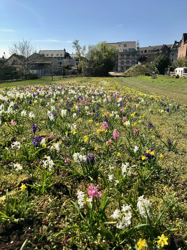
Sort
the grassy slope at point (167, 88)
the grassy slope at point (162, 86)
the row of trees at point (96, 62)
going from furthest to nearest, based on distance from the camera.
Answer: the row of trees at point (96, 62) → the grassy slope at point (162, 86) → the grassy slope at point (167, 88)

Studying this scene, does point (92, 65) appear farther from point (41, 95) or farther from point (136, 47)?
point (136, 47)

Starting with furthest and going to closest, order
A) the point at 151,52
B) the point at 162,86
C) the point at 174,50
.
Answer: the point at 151,52, the point at 174,50, the point at 162,86

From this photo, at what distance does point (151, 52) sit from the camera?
323ft

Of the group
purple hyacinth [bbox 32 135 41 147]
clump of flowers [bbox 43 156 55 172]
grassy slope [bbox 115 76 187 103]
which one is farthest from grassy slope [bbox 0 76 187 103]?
clump of flowers [bbox 43 156 55 172]

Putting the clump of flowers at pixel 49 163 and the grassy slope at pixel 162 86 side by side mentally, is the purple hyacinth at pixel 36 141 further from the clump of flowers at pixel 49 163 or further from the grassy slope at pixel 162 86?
the grassy slope at pixel 162 86

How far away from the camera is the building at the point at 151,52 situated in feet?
308

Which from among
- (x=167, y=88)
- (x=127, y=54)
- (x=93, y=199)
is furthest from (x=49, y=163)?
(x=127, y=54)

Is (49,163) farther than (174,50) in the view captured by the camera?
No

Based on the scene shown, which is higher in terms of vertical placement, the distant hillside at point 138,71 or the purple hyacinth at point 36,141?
the distant hillside at point 138,71

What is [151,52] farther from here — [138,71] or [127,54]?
[138,71]

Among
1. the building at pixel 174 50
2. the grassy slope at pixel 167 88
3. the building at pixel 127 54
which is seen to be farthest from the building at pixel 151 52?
A: the grassy slope at pixel 167 88

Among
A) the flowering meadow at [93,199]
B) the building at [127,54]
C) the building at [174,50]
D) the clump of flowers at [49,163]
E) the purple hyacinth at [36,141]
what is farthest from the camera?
the building at [127,54]

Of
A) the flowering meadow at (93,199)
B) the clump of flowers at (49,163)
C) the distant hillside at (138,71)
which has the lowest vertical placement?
the flowering meadow at (93,199)

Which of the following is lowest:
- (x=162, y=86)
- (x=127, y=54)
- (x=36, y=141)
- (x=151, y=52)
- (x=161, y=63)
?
(x=36, y=141)
